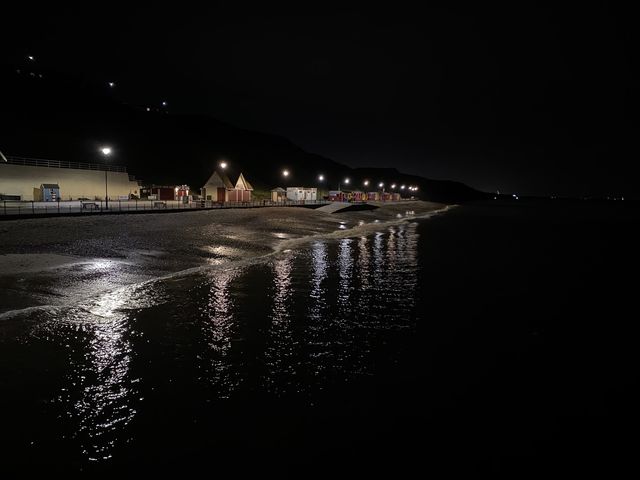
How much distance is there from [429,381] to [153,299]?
10563 millimetres

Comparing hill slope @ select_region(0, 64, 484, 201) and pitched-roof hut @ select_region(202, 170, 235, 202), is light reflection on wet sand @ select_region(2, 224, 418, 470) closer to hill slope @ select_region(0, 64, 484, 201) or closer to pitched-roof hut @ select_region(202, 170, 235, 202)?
pitched-roof hut @ select_region(202, 170, 235, 202)

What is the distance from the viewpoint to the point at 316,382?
9688 millimetres

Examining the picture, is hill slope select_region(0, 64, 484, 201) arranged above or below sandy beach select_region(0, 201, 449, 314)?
above

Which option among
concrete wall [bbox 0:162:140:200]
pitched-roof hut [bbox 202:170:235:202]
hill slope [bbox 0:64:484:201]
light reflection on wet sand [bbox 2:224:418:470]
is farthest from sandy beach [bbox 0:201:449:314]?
hill slope [bbox 0:64:484:201]

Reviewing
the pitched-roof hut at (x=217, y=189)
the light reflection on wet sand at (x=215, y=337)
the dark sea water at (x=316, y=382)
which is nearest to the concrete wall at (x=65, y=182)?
the pitched-roof hut at (x=217, y=189)

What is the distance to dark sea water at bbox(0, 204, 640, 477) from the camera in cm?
729

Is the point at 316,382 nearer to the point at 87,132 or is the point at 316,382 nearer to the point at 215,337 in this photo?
the point at 215,337

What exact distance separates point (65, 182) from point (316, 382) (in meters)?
49.7

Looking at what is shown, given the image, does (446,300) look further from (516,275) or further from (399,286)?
(516,275)

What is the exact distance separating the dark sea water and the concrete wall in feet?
119

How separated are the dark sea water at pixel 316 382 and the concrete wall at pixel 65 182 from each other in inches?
1425

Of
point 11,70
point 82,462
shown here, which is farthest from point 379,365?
point 11,70

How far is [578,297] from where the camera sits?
19.4 m

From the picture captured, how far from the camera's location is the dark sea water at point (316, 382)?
729cm
